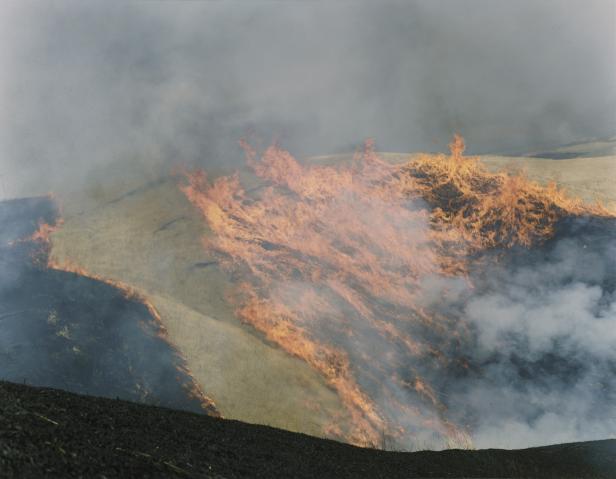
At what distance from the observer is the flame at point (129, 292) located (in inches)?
763

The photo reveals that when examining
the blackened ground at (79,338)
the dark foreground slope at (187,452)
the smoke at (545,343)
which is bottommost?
the dark foreground slope at (187,452)

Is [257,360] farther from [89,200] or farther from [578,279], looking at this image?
[578,279]

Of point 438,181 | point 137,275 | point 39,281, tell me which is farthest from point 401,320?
point 39,281

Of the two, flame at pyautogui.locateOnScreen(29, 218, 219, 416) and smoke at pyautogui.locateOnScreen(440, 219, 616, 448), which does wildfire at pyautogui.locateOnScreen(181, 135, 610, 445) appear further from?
flame at pyautogui.locateOnScreen(29, 218, 219, 416)

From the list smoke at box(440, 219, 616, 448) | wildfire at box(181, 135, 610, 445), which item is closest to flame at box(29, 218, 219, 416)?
wildfire at box(181, 135, 610, 445)

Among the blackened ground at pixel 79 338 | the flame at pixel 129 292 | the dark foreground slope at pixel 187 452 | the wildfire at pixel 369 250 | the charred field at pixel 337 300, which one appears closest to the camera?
the dark foreground slope at pixel 187 452

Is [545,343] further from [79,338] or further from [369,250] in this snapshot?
[79,338]

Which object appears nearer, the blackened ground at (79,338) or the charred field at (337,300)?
the blackened ground at (79,338)

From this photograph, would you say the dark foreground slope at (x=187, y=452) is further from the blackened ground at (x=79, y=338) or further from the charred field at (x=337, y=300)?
the blackened ground at (x=79, y=338)

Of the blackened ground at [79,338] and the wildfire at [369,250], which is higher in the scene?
the wildfire at [369,250]

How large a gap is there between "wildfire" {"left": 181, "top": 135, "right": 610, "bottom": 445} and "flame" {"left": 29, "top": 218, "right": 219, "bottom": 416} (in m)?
3.15

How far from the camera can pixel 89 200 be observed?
21422mm

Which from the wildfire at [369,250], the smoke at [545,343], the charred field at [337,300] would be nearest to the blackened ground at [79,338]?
the charred field at [337,300]

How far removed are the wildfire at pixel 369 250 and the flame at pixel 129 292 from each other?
315cm
